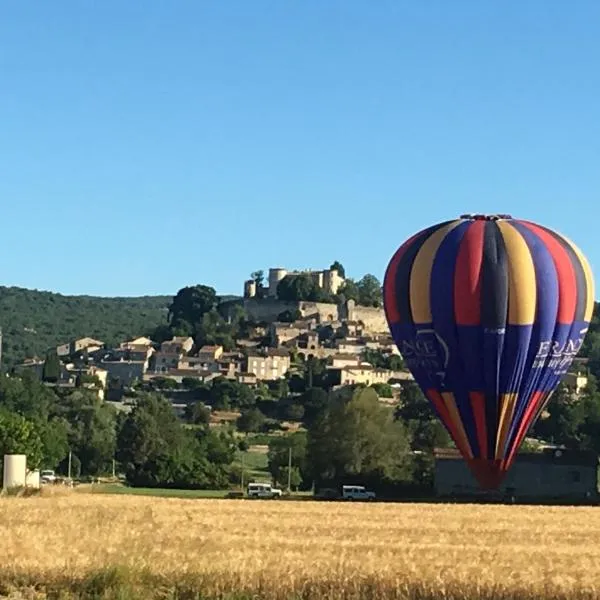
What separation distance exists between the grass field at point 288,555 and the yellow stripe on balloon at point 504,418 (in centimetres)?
828

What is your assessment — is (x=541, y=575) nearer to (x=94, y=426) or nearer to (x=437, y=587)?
(x=437, y=587)

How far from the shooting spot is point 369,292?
595 ft

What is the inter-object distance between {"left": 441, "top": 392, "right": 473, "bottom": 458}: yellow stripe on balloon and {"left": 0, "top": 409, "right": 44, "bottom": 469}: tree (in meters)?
19.6

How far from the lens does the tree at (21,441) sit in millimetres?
58156

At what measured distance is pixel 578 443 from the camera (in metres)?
84.1

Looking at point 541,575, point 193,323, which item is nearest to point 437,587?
point 541,575

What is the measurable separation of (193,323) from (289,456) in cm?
10040

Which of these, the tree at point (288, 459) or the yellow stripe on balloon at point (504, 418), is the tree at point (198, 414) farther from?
the yellow stripe on balloon at point (504, 418)

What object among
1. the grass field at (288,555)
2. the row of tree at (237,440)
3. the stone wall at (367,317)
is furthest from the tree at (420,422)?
the stone wall at (367,317)

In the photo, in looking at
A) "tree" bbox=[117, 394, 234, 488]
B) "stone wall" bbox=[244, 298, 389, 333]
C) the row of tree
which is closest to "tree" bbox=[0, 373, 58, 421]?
the row of tree

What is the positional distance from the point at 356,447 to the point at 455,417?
20610 mm

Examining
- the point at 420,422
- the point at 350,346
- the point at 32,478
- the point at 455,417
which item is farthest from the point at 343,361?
→ the point at 455,417

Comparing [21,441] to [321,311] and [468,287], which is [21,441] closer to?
[468,287]

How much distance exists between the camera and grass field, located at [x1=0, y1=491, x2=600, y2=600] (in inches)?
736
